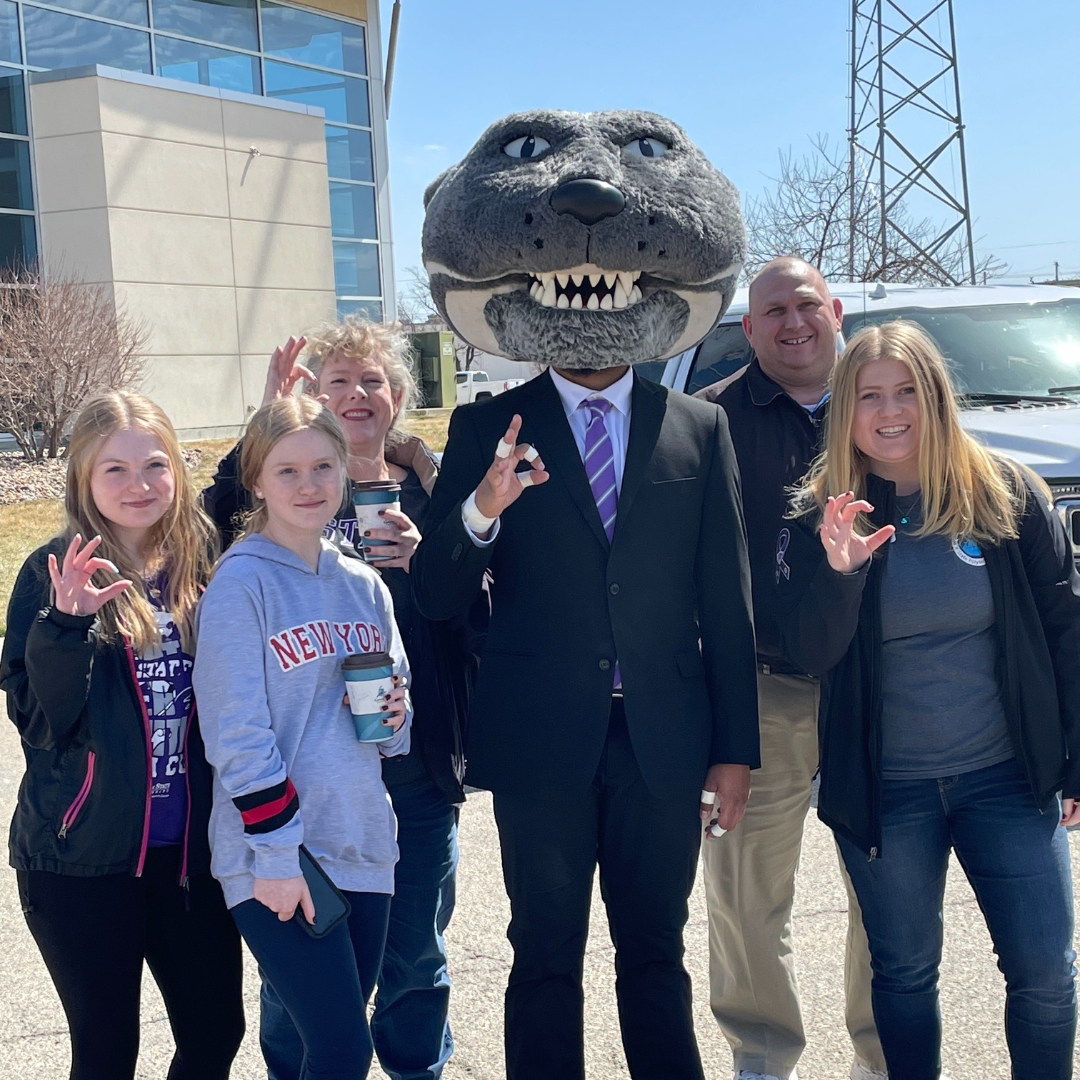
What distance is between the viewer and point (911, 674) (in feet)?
9.24

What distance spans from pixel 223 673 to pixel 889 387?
170 centimetres

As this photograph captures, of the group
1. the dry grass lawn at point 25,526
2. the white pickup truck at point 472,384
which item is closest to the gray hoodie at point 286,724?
the dry grass lawn at point 25,526

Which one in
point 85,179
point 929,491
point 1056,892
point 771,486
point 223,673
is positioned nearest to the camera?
point 223,673

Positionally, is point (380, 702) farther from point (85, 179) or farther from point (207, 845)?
point (85, 179)

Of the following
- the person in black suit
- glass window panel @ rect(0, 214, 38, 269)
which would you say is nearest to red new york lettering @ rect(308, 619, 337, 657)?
the person in black suit

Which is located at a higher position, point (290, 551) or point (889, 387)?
point (889, 387)

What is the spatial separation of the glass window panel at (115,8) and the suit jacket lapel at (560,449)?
20.5 meters

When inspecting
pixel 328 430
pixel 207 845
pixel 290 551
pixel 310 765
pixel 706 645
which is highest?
pixel 328 430

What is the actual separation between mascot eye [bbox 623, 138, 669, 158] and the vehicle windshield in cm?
298

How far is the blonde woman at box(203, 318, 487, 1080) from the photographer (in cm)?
301

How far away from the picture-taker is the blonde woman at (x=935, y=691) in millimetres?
2725

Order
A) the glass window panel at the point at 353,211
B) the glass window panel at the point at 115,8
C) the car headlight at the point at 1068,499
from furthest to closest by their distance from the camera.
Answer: the glass window panel at the point at 353,211 < the glass window panel at the point at 115,8 < the car headlight at the point at 1068,499

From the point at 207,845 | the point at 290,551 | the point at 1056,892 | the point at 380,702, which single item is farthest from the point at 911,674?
the point at 207,845

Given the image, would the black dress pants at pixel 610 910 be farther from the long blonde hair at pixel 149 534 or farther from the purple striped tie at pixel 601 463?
the long blonde hair at pixel 149 534
